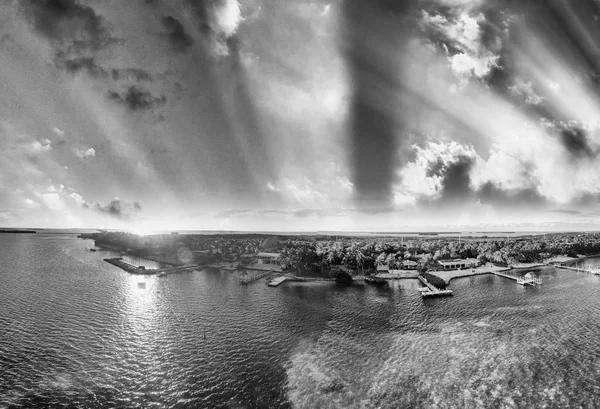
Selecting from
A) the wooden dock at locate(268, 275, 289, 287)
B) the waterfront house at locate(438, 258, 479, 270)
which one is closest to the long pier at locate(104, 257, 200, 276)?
the wooden dock at locate(268, 275, 289, 287)

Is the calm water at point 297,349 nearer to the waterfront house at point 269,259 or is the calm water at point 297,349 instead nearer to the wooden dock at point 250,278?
the wooden dock at point 250,278

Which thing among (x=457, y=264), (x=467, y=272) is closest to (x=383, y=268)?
(x=467, y=272)

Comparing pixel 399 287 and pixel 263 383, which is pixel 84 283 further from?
pixel 399 287

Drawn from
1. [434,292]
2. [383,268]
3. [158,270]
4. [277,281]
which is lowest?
[434,292]

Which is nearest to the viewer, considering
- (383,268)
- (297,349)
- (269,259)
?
(297,349)

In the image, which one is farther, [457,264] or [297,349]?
[457,264]

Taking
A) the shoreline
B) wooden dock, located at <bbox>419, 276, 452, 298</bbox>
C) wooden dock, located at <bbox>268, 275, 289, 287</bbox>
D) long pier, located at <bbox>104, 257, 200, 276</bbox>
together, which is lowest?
the shoreline

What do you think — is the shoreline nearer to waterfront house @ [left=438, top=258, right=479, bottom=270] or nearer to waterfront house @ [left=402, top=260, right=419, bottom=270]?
waterfront house @ [left=438, top=258, right=479, bottom=270]

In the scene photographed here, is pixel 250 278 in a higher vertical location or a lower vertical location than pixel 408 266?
higher

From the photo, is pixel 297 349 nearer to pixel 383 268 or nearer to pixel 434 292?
pixel 434 292
